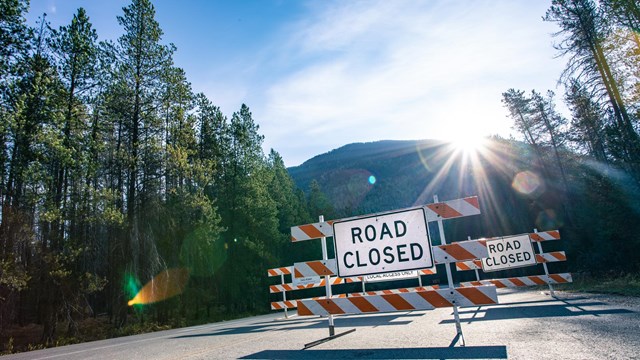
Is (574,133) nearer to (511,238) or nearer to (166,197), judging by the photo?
(511,238)

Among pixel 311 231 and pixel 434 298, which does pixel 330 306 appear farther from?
pixel 434 298

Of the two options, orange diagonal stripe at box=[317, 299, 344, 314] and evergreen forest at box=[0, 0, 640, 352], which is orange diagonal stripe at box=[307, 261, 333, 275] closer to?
orange diagonal stripe at box=[317, 299, 344, 314]

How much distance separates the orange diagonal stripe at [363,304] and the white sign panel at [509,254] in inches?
A: 245

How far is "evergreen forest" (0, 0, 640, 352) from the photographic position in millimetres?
12758

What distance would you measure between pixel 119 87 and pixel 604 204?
27192 mm

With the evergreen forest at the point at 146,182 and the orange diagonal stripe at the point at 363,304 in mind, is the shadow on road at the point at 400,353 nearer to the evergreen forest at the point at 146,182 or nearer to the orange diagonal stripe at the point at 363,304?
the orange diagonal stripe at the point at 363,304

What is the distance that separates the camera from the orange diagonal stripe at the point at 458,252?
4.43m

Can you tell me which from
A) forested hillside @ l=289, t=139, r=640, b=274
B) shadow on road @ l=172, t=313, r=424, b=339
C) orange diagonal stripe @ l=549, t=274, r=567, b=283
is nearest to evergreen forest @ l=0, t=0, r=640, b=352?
forested hillside @ l=289, t=139, r=640, b=274

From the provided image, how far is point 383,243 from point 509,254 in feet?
21.9

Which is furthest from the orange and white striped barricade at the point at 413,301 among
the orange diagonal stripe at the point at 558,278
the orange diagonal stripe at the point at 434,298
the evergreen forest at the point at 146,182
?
the evergreen forest at the point at 146,182

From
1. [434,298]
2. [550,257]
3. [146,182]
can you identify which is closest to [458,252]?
[434,298]

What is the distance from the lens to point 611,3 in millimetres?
15531

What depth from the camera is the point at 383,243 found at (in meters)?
4.88

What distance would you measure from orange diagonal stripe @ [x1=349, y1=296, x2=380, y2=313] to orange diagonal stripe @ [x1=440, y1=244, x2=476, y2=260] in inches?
50.3
